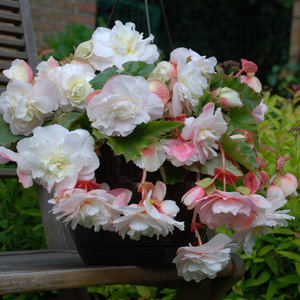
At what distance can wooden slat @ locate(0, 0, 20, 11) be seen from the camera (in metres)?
1.32

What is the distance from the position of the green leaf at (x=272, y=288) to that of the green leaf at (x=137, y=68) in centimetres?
74

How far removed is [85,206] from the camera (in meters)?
0.61

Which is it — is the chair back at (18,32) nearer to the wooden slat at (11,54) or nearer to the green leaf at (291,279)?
the wooden slat at (11,54)

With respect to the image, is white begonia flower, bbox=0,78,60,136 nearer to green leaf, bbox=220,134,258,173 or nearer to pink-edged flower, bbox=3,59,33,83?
pink-edged flower, bbox=3,59,33,83

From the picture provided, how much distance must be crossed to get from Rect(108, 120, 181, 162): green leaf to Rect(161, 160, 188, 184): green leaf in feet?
0.22

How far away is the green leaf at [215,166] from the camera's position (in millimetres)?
678

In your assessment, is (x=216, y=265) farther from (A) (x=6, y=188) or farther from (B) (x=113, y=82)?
(A) (x=6, y=188)

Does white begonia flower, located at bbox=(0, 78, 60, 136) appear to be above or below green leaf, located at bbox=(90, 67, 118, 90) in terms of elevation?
below

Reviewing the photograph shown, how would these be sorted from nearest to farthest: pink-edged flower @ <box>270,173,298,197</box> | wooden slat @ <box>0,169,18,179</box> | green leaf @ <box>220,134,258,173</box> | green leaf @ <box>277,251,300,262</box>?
green leaf @ <box>220,134,258,173</box>, pink-edged flower @ <box>270,173,298,197</box>, green leaf @ <box>277,251,300,262</box>, wooden slat @ <box>0,169,18,179</box>

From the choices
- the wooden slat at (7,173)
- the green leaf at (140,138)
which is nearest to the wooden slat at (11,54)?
the wooden slat at (7,173)

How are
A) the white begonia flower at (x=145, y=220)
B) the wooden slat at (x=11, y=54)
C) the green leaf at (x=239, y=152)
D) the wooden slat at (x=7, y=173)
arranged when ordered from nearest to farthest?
the white begonia flower at (x=145, y=220)
the green leaf at (x=239, y=152)
the wooden slat at (x=7, y=173)
the wooden slat at (x=11, y=54)

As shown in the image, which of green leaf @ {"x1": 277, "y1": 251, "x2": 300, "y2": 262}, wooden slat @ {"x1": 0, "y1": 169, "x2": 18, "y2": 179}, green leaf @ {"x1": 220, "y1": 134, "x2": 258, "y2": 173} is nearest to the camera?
green leaf @ {"x1": 220, "y1": 134, "x2": 258, "y2": 173}

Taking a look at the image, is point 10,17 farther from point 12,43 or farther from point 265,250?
point 265,250

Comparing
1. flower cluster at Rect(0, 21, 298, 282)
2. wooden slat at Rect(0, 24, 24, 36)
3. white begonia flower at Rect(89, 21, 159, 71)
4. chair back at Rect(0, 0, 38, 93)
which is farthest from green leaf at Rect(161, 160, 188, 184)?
wooden slat at Rect(0, 24, 24, 36)
